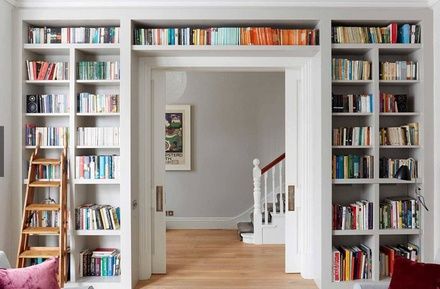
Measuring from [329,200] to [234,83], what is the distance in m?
3.71

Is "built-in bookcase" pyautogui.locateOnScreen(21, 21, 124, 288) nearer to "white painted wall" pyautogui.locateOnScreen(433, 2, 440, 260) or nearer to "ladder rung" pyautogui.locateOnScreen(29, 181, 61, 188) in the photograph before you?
"ladder rung" pyautogui.locateOnScreen(29, 181, 61, 188)

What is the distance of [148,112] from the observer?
4.30 meters

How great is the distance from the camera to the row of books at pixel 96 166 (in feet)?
13.1

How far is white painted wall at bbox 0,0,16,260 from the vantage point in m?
3.72

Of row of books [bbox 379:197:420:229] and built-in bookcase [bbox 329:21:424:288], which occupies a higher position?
built-in bookcase [bbox 329:21:424:288]

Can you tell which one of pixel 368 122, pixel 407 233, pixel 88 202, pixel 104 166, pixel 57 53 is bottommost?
pixel 407 233

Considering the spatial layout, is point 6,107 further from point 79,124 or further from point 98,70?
point 98,70

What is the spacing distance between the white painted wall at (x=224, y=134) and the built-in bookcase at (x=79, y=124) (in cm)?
280

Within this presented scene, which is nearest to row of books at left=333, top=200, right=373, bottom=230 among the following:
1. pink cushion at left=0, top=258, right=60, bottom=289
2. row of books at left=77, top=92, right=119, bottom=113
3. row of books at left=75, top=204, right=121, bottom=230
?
row of books at left=75, top=204, right=121, bottom=230

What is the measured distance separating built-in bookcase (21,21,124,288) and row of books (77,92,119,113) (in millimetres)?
50

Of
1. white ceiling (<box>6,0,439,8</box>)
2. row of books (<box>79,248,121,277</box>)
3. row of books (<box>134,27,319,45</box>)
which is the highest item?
white ceiling (<box>6,0,439,8</box>)

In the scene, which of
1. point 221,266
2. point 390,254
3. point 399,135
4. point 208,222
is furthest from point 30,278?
point 208,222

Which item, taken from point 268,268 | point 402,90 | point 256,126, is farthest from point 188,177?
point 402,90

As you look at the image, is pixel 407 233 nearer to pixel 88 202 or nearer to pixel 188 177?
pixel 88 202
